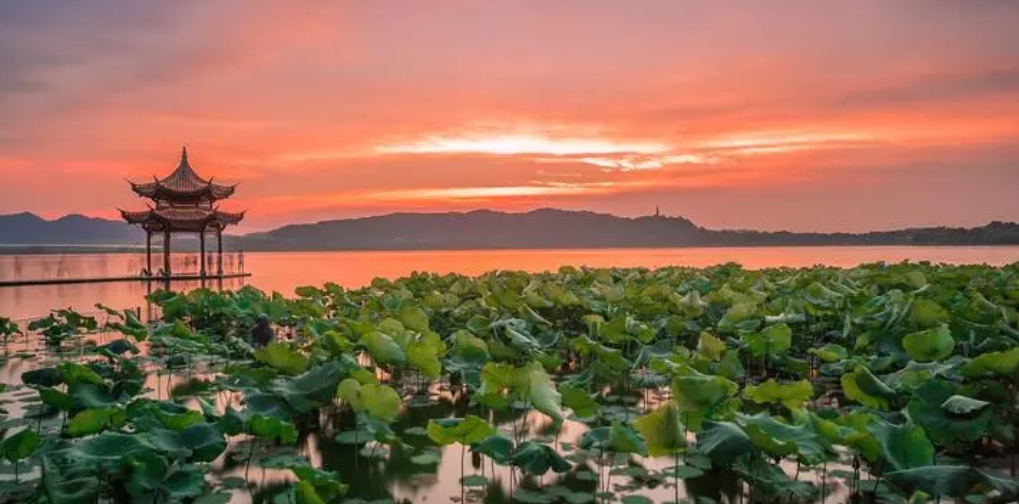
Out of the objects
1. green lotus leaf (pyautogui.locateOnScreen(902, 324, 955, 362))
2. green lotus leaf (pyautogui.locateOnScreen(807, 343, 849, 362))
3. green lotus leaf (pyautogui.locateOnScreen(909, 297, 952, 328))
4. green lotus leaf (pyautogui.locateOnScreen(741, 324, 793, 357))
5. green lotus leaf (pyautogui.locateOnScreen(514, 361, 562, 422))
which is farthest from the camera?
green lotus leaf (pyautogui.locateOnScreen(909, 297, 952, 328))

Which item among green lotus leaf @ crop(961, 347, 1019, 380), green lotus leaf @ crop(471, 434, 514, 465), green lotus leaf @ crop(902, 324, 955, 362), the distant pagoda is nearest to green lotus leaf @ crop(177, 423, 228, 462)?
green lotus leaf @ crop(471, 434, 514, 465)

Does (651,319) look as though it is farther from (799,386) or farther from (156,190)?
(156,190)

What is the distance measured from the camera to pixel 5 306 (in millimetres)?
17859

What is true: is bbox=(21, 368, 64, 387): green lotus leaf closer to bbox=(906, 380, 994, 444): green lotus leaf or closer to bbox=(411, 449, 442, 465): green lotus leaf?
bbox=(411, 449, 442, 465): green lotus leaf

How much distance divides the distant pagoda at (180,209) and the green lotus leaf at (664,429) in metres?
27.5

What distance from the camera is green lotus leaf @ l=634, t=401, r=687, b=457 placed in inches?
151

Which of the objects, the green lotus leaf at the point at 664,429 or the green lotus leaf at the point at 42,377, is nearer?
the green lotus leaf at the point at 664,429

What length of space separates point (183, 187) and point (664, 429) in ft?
94.0

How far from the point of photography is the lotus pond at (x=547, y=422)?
3957 mm

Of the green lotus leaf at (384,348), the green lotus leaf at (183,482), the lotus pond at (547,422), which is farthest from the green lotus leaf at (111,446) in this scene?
the green lotus leaf at (384,348)

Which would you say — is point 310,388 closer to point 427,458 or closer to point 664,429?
point 427,458

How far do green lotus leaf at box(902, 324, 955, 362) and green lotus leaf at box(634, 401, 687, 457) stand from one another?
2.90 metres

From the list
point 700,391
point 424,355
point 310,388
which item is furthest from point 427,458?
point 700,391

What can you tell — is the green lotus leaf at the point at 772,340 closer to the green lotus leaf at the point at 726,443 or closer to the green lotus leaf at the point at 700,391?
the green lotus leaf at the point at 700,391
